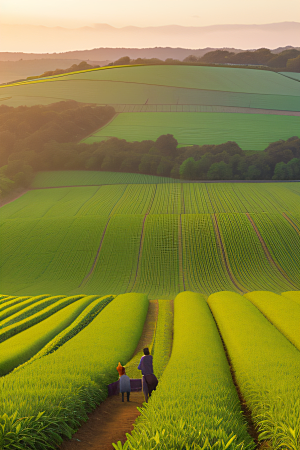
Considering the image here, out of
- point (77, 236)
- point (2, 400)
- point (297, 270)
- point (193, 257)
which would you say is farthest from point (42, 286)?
point (2, 400)

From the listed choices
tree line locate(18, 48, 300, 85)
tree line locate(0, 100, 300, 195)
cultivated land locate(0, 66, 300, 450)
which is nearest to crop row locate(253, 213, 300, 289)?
cultivated land locate(0, 66, 300, 450)

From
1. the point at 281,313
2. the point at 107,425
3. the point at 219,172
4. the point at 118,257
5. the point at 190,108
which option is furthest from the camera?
the point at 190,108

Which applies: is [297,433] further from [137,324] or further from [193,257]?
[193,257]

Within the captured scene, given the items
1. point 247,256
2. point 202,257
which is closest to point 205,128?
point 247,256

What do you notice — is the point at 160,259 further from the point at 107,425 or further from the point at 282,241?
the point at 107,425

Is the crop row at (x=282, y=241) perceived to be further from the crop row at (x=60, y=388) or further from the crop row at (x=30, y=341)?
the crop row at (x=60, y=388)

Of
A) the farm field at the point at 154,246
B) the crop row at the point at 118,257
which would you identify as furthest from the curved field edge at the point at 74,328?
the crop row at the point at 118,257
